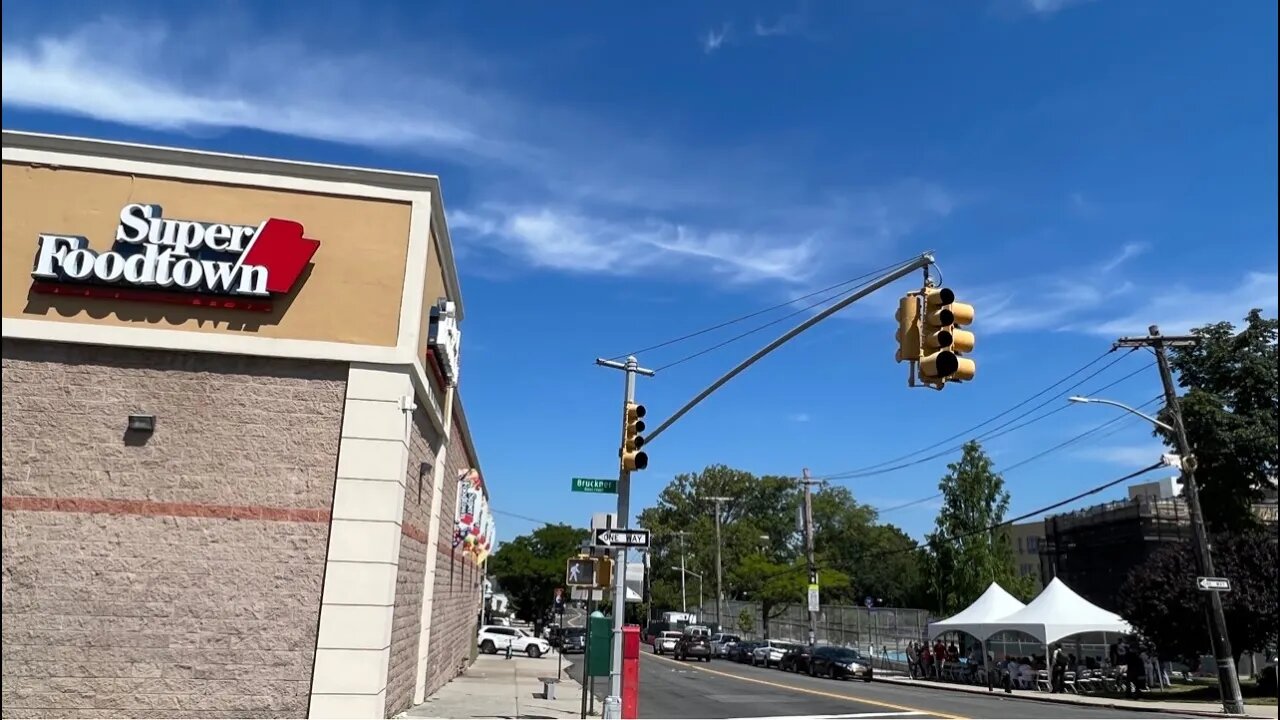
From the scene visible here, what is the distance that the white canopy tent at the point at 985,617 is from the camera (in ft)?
106

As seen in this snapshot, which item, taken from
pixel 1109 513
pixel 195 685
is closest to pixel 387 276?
pixel 195 685

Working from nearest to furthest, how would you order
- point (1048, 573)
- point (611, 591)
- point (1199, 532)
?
point (611, 591), point (1199, 532), point (1048, 573)

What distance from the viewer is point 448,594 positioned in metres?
21.9

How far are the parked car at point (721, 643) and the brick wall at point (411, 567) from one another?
3759cm

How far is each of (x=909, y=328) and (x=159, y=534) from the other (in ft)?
31.7

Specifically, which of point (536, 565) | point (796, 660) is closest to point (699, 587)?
point (536, 565)

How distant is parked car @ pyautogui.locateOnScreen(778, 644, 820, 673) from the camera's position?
124 ft

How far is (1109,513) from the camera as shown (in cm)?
5678

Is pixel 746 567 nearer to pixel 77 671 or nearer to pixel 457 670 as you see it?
pixel 457 670

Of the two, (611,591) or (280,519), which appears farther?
(611,591)

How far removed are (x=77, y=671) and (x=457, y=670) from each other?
51.4ft

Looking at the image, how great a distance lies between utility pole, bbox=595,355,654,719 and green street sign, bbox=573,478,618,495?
1.18 ft

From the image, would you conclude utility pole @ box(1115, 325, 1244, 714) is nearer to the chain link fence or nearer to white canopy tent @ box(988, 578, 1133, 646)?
white canopy tent @ box(988, 578, 1133, 646)

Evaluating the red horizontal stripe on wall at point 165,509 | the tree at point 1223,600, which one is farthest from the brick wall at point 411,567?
the tree at point 1223,600
